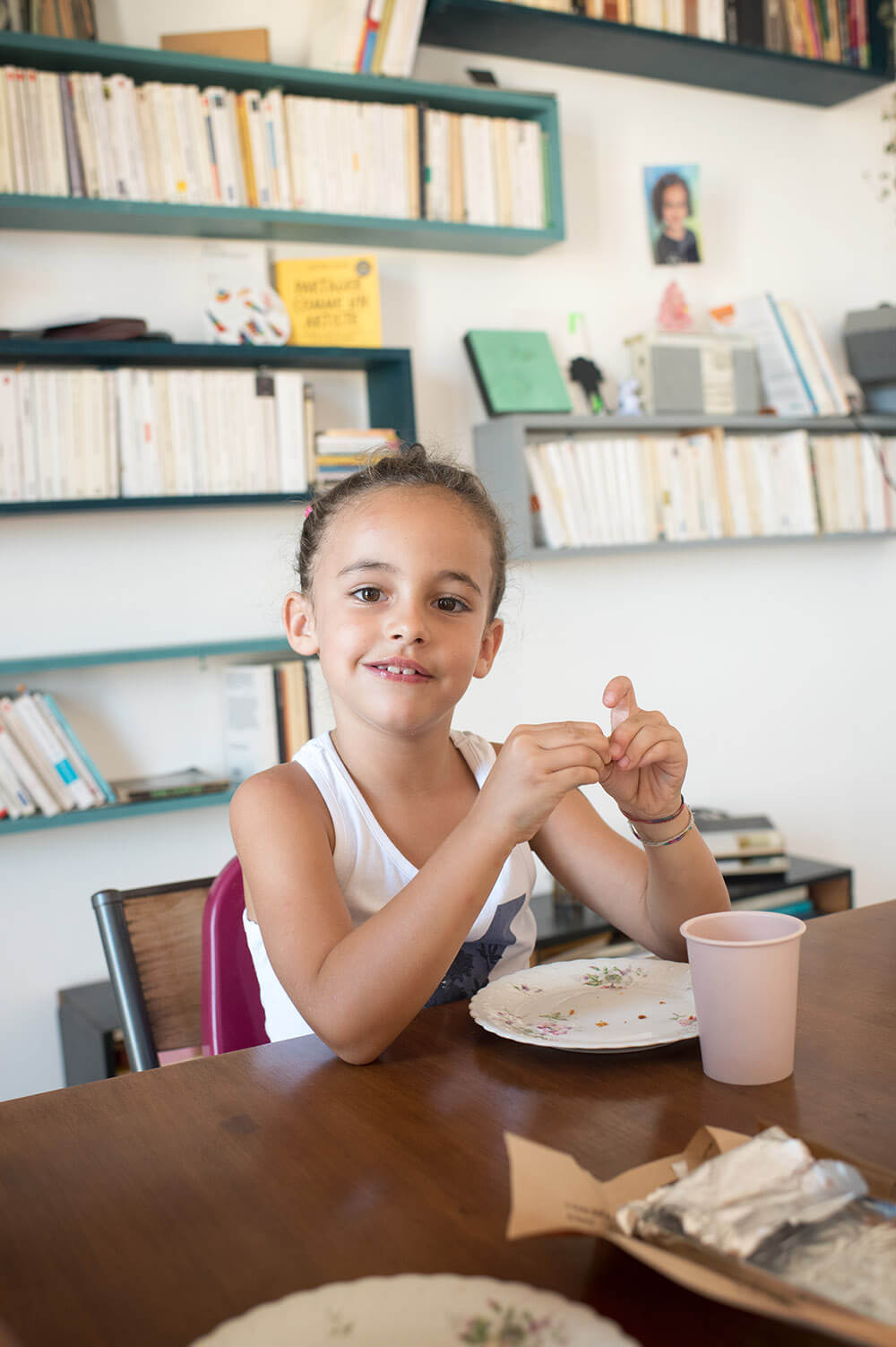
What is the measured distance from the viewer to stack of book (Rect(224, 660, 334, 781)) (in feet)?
7.80

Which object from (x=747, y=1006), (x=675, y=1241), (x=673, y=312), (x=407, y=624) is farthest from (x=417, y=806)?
(x=673, y=312)

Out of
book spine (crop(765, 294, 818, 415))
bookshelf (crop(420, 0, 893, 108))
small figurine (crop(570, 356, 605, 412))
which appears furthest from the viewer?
book spine (crop(765, 294, 818, 415))

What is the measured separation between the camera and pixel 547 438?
2.92m

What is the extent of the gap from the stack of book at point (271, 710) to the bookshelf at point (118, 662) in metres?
0.05

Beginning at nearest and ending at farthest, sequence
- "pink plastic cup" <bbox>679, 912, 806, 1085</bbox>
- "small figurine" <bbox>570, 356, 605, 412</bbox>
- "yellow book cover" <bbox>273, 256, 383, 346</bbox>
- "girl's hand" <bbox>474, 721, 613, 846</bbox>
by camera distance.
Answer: "pink plastic cup" <bbox>679, 912, 806, 1085</bbox>
"girl's hand" <bbox>474, 721, 613, 846</bbox>
"yellow book cover" <bbox>273, 256, 383, 346</bbox>
"small figurine" <bbox>570, 356, 605, 412</bbox>

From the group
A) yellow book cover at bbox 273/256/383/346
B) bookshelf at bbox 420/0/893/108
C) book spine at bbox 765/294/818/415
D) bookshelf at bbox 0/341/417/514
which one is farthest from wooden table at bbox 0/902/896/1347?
bookshelf at bbox 420/0/893/108

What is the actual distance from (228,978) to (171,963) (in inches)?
3.3

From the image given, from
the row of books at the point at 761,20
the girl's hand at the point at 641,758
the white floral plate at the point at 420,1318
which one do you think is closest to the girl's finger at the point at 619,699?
the girl's hand at the point at 641,758

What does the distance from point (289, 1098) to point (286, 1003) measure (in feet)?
1.14

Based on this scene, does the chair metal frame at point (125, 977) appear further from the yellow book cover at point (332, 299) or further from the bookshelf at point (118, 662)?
the yellow book cover at point (332, 299)

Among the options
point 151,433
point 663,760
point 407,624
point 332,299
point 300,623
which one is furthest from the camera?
point 332,299

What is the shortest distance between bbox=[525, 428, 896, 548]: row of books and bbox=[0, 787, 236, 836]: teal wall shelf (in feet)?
3.36

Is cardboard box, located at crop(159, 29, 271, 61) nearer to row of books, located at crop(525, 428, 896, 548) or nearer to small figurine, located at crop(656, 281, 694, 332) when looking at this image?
row of books, located at crop(525, 428, 896, 548)

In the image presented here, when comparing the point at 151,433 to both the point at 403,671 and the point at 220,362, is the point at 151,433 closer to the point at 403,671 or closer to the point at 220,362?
the point at 220,362
